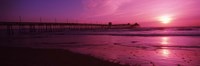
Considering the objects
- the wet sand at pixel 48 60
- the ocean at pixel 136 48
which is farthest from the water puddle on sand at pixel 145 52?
the wet sand at pixel 48 60

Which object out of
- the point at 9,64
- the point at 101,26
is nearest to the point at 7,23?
the point at 9,64

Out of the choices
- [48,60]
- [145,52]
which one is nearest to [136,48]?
[145,52]

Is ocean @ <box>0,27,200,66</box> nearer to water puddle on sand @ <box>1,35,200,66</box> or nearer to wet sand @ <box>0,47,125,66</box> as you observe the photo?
water puddle on sand @ <box>1,35,200,66</box>

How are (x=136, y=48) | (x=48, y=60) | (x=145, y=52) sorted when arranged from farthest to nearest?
(x=136, y=48) < (x=145, y=52) < (x=48, y=60)

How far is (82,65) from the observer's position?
7.95 meters

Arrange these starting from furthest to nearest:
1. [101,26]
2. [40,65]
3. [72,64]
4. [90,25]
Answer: [101,26] → [90,25] → [72,64] → [40,65]

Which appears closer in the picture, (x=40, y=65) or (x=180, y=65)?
(x=40, y=65)

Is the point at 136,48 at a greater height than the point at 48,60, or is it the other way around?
the point at 48,60

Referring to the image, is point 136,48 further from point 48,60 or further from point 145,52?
point 48,60

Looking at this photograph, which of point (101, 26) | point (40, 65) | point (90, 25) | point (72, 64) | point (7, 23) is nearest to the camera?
point (40, 65)

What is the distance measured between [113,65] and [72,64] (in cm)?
147

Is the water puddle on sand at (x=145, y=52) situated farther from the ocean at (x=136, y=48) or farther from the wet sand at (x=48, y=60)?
the wet sand at (x=48, y=60)

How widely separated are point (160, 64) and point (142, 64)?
2.18 ft

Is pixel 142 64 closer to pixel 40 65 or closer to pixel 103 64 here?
pixel 103 64
